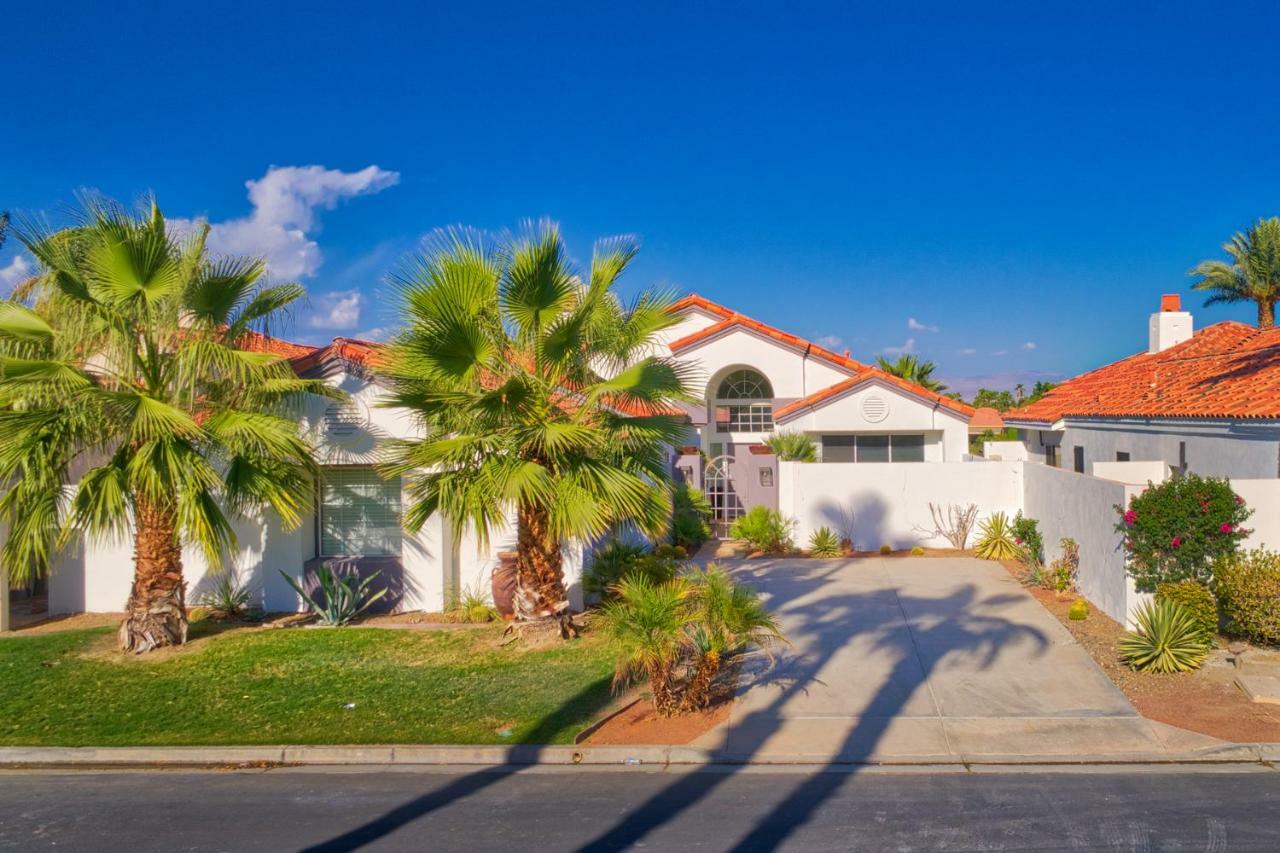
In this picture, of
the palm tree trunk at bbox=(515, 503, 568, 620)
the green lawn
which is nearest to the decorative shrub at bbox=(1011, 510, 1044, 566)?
the palm tree trunk at bbox=(515, 503, 568, 620)

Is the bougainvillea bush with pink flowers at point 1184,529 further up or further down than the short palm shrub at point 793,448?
further down

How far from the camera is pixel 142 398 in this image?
10672 millimetres

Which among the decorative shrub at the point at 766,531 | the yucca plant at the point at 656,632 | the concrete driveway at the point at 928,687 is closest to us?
the concrete driveway at the point at 928,687

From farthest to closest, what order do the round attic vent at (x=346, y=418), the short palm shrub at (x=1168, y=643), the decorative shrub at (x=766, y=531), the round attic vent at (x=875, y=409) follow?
the round attic vent at (x=875, y=409), the decorative shrub at (x=766, y=531), the round attic vent at (x=346, y=418), the short palm shrub at (x=1168, y=643)

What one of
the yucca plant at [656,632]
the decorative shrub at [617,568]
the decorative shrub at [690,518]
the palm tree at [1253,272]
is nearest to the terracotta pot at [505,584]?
the decorative shrub at [617,568]

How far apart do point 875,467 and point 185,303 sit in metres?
12.5

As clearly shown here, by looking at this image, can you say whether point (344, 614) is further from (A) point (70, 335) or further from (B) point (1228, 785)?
(B) point (1228, 785)

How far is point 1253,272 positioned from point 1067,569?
23.6m

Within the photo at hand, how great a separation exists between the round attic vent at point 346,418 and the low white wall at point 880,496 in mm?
8734

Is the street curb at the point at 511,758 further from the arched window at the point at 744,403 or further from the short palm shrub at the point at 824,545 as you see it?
the arched window at the point at 744,403

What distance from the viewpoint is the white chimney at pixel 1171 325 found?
24.2m

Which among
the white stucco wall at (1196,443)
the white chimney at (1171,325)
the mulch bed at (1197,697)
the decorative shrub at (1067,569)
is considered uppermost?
the white chimney at (1171,325)

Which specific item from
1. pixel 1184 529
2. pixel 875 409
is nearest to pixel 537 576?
pixel 1184 529

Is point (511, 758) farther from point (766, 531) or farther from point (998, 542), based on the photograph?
point (998, 542)
